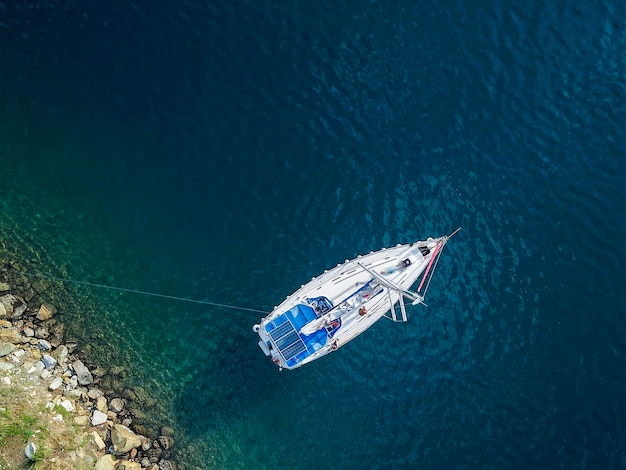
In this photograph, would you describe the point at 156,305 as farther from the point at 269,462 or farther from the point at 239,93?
the point at 239,93

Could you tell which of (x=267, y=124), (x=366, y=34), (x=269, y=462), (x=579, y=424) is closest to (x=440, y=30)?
(x=366, y=34)

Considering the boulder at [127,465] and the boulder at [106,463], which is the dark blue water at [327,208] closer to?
the boulder at [127,465]

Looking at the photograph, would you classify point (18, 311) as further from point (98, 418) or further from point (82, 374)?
point (98, 418)

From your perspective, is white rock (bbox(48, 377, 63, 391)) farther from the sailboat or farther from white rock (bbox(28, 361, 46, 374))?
the sailboat

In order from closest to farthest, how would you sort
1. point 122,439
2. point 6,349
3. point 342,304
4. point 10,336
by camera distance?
point 6,349 → point 122,439 → point 10,336 → point 342,304

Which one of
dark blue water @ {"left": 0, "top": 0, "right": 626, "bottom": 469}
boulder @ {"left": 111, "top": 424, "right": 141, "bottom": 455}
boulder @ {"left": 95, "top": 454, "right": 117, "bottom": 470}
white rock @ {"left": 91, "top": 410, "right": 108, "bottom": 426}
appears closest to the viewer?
boulder @ {"left": 95, "top": 454, "right": 117, "bottom": 470}

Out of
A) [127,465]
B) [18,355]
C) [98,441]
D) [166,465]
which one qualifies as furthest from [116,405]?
[18,355]

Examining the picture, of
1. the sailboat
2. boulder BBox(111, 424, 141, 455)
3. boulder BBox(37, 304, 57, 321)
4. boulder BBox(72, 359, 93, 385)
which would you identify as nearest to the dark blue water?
boulder BBox(37, 304, 57, 321)
